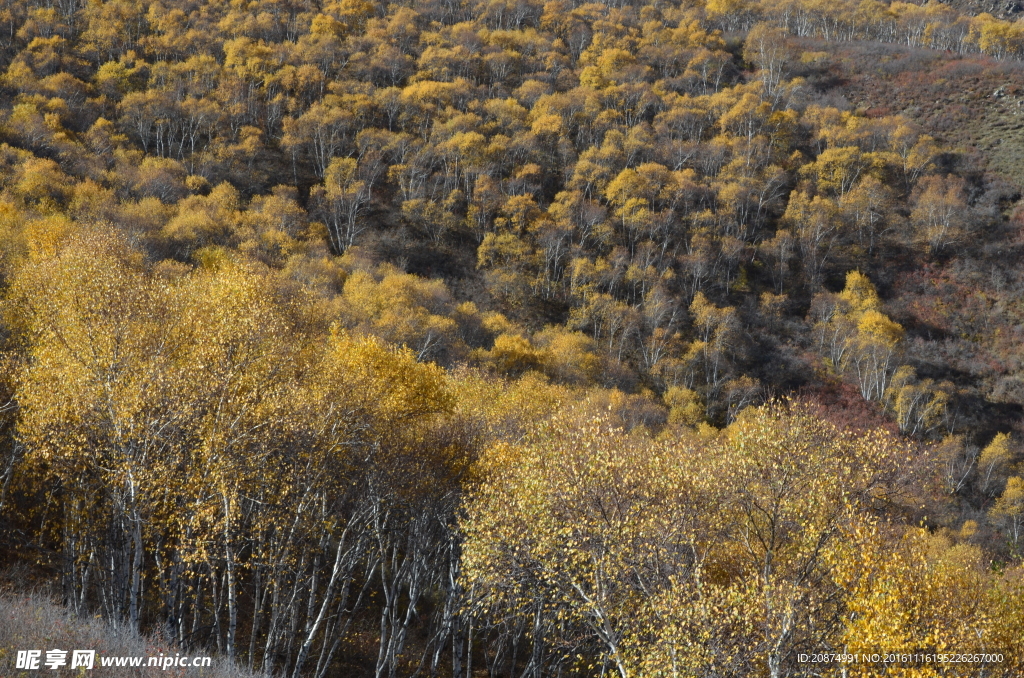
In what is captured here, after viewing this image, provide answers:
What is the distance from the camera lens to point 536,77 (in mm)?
151625

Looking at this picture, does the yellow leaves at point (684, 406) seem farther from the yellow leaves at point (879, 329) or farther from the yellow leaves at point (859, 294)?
the yellow leaves at point (859, 294)

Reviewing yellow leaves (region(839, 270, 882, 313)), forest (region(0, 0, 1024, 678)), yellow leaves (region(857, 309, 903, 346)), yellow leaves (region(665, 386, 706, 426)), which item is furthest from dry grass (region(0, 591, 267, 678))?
yellow leaves (region(839, 270, 882, 313))

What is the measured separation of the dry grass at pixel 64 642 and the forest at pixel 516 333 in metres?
1.00

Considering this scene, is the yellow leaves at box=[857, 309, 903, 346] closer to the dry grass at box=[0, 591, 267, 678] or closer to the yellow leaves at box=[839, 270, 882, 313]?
the yellow leaves at box=[839, 270, 882, 313]

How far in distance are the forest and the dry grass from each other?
999 mm

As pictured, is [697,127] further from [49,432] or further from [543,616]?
[49,432]

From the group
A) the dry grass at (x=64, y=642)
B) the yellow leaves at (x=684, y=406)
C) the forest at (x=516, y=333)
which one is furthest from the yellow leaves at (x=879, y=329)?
the dry grass at (x=64, y=642)

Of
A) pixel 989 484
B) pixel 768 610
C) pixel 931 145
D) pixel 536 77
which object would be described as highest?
pixel 536 77

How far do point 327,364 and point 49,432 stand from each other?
→ 8.28m

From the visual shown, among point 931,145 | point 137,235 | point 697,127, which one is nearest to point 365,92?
point 697,127

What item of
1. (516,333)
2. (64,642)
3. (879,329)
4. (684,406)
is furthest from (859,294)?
(64,642)

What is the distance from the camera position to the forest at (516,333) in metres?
15.6

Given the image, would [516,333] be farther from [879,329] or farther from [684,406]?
[879,329]

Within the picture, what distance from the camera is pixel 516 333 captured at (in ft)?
268
